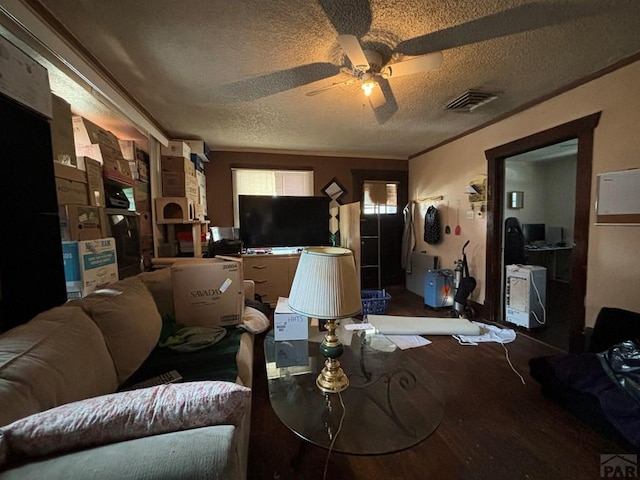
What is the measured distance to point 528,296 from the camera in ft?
8.96

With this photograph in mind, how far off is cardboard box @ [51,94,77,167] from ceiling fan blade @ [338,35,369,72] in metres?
1.57

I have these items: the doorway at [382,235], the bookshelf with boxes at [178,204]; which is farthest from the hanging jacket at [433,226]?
the bookshelf with boxes at [178,204]

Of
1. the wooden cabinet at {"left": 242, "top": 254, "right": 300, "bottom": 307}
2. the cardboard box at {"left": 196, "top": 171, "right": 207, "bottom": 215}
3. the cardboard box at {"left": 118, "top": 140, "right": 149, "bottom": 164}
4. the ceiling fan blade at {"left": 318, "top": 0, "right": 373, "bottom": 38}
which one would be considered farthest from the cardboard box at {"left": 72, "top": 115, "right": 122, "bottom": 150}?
the wooden cabinet at {"left": 242, "top": 254, "right": 300, "bottom": 307}

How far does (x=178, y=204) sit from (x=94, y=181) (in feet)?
3.80

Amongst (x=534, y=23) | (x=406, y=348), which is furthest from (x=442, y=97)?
(x=406, y=348)

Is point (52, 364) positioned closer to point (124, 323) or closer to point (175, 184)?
A: point (124, 323)

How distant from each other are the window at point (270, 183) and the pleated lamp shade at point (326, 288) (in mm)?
3081

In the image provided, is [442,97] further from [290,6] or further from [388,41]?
[290,6]

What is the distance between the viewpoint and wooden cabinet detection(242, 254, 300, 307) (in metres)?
3.59

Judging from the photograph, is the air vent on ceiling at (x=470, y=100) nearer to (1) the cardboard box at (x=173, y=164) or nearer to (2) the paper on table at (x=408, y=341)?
(2) the paper on table at (x=408, y=341)

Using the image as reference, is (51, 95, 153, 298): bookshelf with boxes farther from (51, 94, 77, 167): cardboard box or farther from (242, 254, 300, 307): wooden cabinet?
(242, 254, 300, 307): wooden cabinet

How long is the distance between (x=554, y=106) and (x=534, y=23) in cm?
121

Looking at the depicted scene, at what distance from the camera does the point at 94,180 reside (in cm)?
184

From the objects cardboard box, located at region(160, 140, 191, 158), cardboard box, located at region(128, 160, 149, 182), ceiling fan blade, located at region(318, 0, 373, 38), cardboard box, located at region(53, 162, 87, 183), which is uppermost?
ceiling fan blade, located at region(318, 0, 373, 38)
